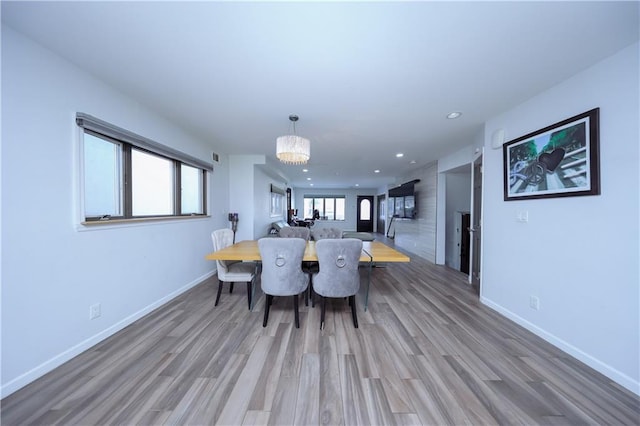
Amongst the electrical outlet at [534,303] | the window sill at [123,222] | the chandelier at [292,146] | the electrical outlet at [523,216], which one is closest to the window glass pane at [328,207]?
the window sill at [123,222]

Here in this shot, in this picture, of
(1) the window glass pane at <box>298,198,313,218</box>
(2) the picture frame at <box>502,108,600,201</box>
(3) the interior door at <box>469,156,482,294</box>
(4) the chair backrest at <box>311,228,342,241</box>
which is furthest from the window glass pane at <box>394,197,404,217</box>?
(1) the window glass pane at <box>298,198,313,218</box>

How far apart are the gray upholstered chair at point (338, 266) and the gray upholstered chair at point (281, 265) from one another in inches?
7.9

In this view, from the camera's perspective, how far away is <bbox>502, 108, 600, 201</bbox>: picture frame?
5.42 ft

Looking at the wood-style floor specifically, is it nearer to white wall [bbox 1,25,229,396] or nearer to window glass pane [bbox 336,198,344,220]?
white wall [bbox 1,25,229,396]

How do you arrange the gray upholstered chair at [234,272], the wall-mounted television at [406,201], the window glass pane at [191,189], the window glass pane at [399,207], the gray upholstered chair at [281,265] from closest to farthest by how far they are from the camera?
the gray upholstered chair at [281,265]
the gray upholstered chair at [234,272]
the window glass pane at [191,189]
the wall-mounted television at [406,201]
the window glass pane at [399,207]

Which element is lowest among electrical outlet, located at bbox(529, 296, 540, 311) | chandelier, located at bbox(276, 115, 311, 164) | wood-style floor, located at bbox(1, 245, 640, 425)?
wood-style floor, located at bbox(1, 245, 640, 425)

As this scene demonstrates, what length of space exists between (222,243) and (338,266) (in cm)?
176

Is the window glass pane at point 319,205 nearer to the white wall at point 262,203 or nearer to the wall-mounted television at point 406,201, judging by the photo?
the wall-mounted television at point 406,201

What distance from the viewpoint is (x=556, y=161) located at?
1.91 m

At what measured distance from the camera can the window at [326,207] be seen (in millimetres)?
11359

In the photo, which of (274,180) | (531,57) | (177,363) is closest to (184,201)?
(177,363)

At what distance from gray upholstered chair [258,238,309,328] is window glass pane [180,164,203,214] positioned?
1.98 m

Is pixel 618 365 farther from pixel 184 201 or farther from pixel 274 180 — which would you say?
pixel 274 180

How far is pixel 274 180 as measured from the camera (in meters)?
6.38
